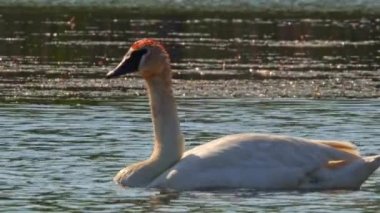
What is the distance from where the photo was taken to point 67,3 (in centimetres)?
4759

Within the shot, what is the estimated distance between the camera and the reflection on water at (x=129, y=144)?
1342cm

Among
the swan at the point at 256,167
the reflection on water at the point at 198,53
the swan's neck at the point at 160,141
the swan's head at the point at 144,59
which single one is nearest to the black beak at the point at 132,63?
the swan's head at the point at 144,59

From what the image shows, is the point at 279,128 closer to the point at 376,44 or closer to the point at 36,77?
the point at 36,77

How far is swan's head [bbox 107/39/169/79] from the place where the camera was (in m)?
15.0

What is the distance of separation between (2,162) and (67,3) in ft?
106

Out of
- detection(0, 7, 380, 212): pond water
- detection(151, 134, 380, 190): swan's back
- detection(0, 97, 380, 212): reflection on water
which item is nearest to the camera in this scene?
detection(0, 97, 380, 212): reflection on water

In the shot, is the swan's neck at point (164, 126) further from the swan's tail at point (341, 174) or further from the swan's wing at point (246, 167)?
the swan's tail at point (341, 174)

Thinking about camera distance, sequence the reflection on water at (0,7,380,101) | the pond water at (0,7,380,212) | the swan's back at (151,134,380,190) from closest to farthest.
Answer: the pond water at (0,7,380,212), the swan's back at (151,134,380,190), the reflection on water at (0,7,380,101)

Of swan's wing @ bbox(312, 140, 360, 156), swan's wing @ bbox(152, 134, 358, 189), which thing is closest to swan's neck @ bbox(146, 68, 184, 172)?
swan's wing @ bbox(152, 134, 358, 189)

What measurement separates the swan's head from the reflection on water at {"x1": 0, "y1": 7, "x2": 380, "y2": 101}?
23.9 ft

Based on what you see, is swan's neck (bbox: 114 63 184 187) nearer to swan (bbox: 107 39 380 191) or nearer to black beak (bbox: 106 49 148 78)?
swan (bbox: 107 39 380 191)

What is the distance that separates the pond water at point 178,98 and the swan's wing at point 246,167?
0.18 meters

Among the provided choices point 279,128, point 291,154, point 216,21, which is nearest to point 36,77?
point 279,128

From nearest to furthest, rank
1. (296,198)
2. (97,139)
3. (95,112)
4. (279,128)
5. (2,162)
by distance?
(296,198) → (2,162) → (97,139) → (279,128) → (95,112)
